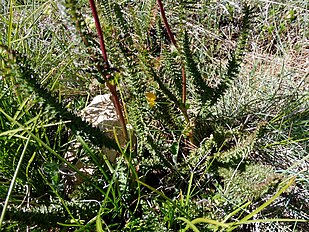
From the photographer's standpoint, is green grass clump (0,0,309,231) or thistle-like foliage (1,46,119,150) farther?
green grass clump (0,0,309,231)

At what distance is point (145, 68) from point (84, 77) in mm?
590

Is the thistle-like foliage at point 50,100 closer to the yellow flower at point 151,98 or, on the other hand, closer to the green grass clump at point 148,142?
the green grass clump at point 148,142

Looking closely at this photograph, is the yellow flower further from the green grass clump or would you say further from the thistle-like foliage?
the thistle-like foliage

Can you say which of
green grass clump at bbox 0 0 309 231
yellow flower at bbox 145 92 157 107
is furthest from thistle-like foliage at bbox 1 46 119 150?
yellow flower at bbox 145 92 157 107

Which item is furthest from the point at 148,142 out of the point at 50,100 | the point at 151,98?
the point at 50,100

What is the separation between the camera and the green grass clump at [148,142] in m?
1.07

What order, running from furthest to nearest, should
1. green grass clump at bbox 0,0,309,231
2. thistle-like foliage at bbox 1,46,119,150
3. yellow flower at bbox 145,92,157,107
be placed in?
yellow flower at bbox 145,92,157,107
green grass clump at bbox 0,0,309,231
thistle-like foliage at bbox 1,46,119,150

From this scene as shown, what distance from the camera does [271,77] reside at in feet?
5.73

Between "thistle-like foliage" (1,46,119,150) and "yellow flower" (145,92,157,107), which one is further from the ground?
"thistle-like foliage" (1,46,119,150)

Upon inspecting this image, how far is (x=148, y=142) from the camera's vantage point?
4.16 ft

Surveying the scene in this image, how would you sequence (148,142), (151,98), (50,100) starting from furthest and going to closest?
(151,98) → (148,142) → (50,100)

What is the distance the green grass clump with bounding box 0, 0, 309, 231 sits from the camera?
107 centimetres

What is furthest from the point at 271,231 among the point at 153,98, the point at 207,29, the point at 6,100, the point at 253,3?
the point at 253,3

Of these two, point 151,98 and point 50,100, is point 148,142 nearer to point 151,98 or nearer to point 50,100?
point 151,98
